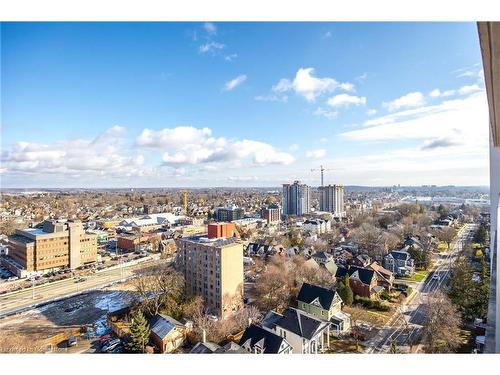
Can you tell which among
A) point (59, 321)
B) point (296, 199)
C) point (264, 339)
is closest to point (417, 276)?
point (264, 339)

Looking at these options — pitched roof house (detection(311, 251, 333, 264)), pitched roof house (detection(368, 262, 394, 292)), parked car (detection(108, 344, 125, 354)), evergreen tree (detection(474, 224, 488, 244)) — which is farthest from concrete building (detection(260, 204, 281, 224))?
parked car (detection(108, 344, 125, 354))

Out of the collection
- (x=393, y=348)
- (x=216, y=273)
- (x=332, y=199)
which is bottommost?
(x=393, y=348)

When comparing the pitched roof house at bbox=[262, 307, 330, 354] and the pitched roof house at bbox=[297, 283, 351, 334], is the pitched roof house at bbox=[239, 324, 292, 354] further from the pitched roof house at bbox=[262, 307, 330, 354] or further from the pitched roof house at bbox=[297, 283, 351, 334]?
the pitched roof house at bbox=[297, 283, 351, 334]

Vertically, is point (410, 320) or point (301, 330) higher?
point (301, 330)

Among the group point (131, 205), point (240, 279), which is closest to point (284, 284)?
point (240, 279)

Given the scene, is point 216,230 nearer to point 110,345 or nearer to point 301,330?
point 110,345
